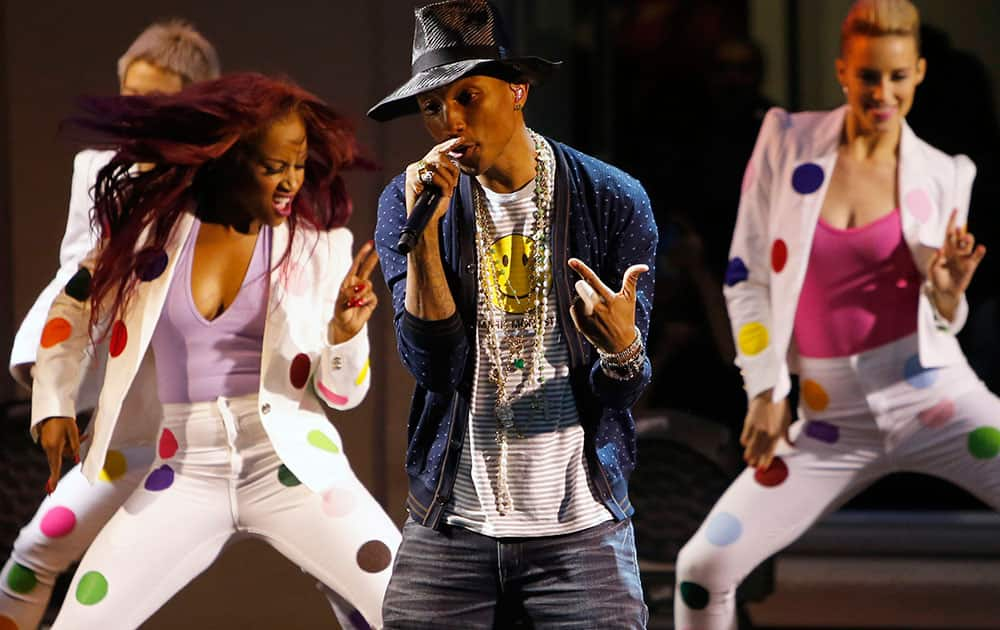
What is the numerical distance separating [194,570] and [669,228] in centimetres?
228

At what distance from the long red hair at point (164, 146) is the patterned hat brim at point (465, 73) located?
932 mm

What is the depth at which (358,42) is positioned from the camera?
465cm

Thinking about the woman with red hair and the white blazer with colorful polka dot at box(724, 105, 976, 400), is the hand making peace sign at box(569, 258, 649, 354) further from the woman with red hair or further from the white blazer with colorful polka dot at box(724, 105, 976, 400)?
the white blazer with colorful polka dot at box(724, 105, 976, 400)

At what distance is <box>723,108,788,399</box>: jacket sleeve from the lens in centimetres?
426

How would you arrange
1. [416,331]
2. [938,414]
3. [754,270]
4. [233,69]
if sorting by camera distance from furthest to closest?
[233,69], [754,270], [938,414], [416,331]

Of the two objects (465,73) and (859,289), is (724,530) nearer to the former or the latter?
(859,289)

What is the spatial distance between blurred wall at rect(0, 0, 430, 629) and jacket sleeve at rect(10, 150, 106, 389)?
545mm

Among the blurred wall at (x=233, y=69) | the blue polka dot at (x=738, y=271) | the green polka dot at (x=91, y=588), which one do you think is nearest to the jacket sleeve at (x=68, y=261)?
the blurred wall at (x=233, y=69)

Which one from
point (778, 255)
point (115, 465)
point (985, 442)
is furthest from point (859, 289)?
point (115, 465)

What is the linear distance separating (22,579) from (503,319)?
5.86 ft

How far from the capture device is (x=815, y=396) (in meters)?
4.28

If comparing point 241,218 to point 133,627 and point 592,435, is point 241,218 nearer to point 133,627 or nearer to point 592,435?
point 133,627

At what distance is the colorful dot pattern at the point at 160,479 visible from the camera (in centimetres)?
390

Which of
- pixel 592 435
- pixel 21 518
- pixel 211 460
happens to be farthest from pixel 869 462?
pixel 21 518
